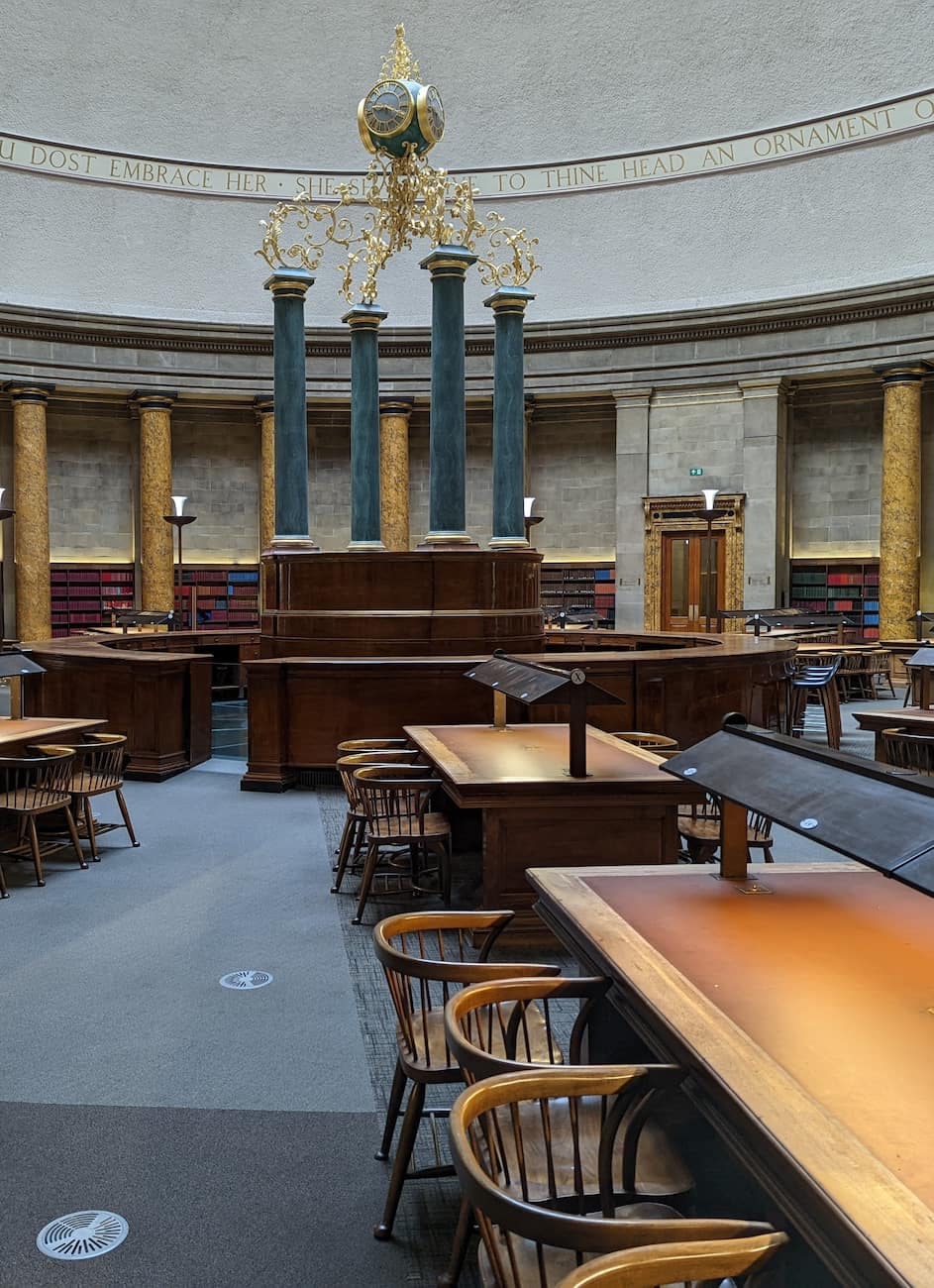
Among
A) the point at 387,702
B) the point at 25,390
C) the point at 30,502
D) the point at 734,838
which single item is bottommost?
the point at 387,702

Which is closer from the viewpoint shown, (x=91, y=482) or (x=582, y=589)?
(x=582, y=589)

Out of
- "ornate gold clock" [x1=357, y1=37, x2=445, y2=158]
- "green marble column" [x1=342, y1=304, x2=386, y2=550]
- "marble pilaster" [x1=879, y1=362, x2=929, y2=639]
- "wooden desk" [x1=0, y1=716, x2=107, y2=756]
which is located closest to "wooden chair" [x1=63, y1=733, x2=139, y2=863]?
"wooden desk" [x1=0, y1=716, x2=107, y2=756]

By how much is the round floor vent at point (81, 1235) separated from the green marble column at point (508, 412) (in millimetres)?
8277

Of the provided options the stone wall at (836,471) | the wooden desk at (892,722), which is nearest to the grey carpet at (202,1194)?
the wooden desk at (892,722)

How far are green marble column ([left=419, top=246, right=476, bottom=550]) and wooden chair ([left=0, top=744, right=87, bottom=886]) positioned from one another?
4225 millimetres

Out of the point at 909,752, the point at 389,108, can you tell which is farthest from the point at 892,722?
the point at 389,108

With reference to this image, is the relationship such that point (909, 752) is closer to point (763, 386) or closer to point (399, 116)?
point (399, 116)

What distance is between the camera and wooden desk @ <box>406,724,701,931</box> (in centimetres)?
493

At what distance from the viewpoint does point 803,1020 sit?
2.22m

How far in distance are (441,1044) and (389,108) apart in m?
9.03

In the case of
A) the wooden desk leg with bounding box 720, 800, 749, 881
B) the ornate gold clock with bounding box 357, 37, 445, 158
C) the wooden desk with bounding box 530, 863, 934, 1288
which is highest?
the ornate gold clock with bounding box 357, 37, 445, 158

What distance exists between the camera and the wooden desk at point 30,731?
21.5ft

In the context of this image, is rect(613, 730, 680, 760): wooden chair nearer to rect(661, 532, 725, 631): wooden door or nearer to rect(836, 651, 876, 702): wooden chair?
rect(836, 651, 876, 702): wooden chair

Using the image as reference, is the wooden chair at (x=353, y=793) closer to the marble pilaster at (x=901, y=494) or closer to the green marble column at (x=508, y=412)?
the green marble column at (x=508, y=412)
